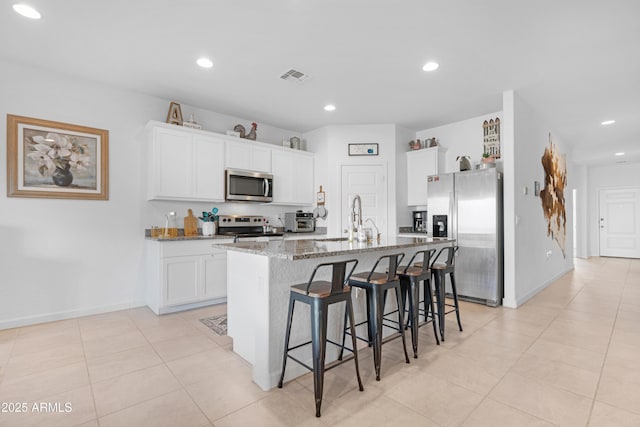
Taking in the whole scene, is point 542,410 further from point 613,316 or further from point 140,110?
point 140,110

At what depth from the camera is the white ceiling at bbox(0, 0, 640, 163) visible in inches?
97.0

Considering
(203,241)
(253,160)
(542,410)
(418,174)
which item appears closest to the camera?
(542,410)

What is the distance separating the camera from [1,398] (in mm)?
1988

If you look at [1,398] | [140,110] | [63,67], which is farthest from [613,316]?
[63,67]

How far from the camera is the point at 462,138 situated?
5148 millimetres

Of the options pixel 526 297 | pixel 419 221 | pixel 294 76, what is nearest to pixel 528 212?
pixel 526 297

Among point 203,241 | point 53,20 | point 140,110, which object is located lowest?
point 203,241

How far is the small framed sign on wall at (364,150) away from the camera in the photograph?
17.8ft

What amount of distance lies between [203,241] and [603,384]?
12.9 feet

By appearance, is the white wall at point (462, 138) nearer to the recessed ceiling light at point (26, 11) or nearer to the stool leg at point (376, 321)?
the stool leg at point (376, 321)

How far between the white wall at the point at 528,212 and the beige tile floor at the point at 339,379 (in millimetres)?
917

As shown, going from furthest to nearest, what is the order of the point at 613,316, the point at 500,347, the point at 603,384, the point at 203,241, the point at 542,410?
1. the point at 203,241
2. the point at 613,316
3. the point at 500,347
4. the point at 603,384
5. the point at 542,410

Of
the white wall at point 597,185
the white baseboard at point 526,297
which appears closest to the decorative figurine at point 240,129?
the white baseboard at point 526,297

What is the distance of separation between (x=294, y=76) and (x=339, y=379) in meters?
3.07
